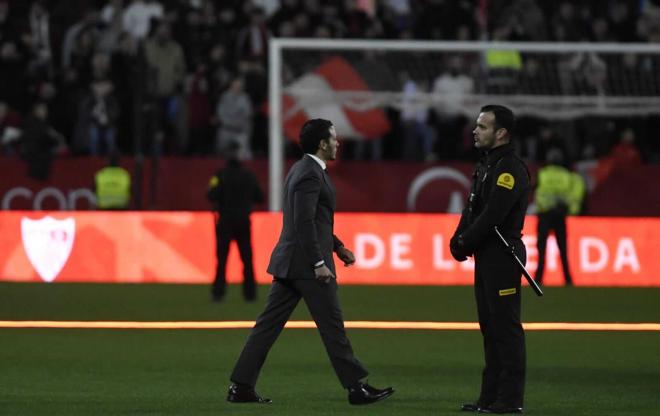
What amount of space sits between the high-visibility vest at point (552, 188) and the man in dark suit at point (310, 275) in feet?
40.1

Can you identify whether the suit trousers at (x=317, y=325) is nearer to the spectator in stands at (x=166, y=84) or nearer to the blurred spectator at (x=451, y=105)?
the spectator in stands at (x=166, y=84)

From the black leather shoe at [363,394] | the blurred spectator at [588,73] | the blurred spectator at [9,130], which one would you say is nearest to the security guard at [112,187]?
the blurred spectator at [9,130]

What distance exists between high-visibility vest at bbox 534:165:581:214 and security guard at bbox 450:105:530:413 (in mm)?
12482

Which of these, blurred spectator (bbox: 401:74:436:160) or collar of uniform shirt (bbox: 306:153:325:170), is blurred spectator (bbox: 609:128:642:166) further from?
collar of uniform shirt (bbox: 306:153:325:170)

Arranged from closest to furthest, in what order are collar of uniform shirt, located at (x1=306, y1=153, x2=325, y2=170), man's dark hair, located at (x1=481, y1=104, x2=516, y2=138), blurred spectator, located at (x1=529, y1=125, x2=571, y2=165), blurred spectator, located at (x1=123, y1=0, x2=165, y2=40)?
man's dark hair, located at (x1=481, y1=104, x2=516, y2=138)
collar of uniform shirt, located at (x1=306, y1=153, x2=325, y2=170)
blurred spectator, located at (x1=529, y1=125, x2=571, y2=165)
blurred spectator, located at (x1=123, y1=0, x2=165, y2=40)

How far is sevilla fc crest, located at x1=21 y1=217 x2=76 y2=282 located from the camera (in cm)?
2384

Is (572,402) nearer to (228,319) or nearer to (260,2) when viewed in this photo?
(228,319)

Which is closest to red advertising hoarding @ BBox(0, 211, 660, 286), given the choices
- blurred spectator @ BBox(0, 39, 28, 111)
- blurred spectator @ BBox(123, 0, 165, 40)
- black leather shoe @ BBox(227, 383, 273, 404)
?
blurred spectator @ BBox(0, 39, 28, 111)

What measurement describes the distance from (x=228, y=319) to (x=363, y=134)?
945 cm

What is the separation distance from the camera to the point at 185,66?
28.4 meters

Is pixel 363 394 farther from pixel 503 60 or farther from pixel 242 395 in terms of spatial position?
pixel 503 60

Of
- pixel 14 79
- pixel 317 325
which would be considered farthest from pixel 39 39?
pixel 317 325

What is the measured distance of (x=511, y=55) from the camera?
2770 cm

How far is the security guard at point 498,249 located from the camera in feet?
35.2
